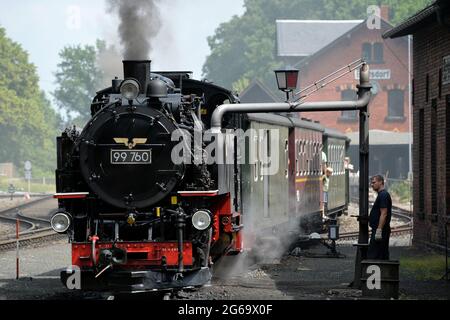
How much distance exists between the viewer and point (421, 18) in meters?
19.0

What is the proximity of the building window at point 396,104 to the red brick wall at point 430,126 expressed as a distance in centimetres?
3907

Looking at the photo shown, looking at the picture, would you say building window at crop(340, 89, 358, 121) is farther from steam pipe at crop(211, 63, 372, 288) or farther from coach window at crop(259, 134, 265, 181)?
steam pipe at crop(211, 63, 372, 288)

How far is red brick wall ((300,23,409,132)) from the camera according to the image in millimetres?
60000

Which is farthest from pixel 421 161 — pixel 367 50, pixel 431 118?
pixel 367 50

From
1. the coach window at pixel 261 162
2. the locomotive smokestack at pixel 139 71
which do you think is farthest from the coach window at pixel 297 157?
the locomotive smokestack at pixel 139 71

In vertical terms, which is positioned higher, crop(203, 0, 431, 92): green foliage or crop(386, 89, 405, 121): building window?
crop(203, 0, 431, 92): green foliage

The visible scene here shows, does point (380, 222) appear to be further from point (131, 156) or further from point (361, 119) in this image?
point (131, 156)

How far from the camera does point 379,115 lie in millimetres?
60469

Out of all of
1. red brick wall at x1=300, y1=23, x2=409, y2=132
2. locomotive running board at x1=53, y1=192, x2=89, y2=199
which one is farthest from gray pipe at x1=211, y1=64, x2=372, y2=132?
red brick wall at x1=300, y1=23, x2=409, y2=132

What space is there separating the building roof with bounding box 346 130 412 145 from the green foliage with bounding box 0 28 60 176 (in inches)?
1011

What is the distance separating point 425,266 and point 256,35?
266 feet

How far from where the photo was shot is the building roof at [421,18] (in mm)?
17250

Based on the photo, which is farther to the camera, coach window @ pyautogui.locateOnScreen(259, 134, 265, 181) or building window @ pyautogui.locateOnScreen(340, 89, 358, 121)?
building window @ pyautogui.locateOnScreen(340, 89, 358, 121)
